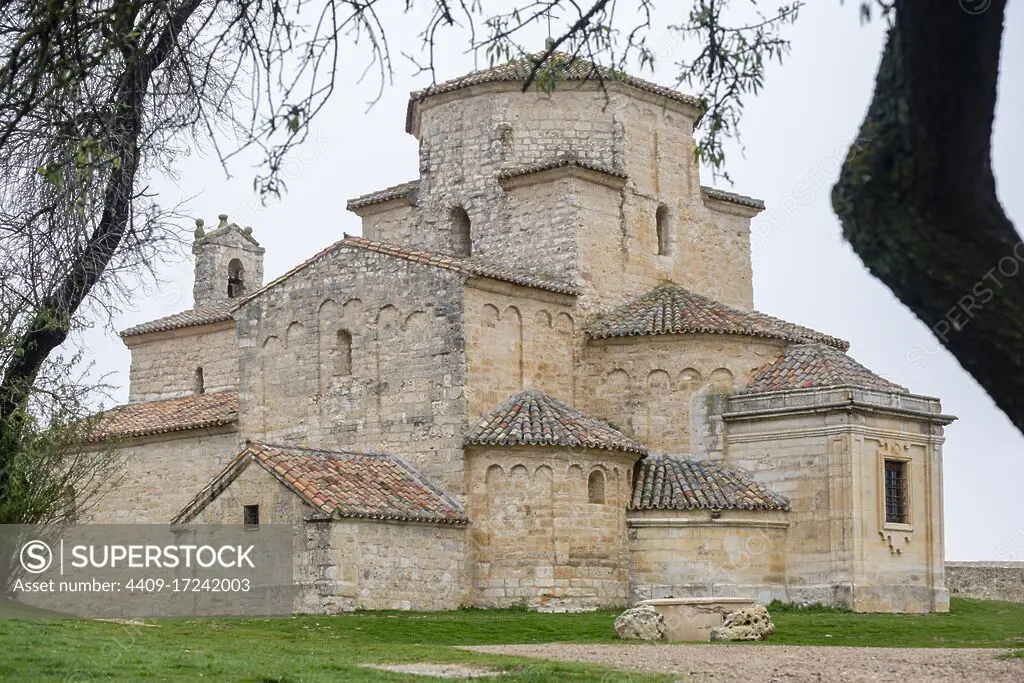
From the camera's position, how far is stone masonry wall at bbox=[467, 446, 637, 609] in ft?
82.9

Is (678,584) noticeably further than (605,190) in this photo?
No

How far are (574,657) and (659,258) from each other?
15.0 m

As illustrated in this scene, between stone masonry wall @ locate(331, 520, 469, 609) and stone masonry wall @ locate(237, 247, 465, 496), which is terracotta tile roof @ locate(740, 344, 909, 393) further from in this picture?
stone masonry wall @ locate(331, 520, 469, 609)

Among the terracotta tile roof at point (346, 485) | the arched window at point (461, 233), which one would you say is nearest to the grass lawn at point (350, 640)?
the terracotta tile roof at point (346, 485)

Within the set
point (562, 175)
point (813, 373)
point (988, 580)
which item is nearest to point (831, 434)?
point (813, 373)

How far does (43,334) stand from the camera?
12.4 meters

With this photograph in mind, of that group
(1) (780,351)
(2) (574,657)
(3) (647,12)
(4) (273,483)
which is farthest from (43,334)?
(1) (780,351)

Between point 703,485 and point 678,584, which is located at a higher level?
point 703,485

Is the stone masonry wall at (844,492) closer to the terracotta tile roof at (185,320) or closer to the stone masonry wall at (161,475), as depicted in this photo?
the stone masonry wall at (161,475)

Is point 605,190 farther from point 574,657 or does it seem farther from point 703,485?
point 574,657

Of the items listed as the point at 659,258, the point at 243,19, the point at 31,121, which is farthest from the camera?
the point at 659,258

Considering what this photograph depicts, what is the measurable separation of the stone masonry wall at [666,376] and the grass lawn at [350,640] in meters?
4.09

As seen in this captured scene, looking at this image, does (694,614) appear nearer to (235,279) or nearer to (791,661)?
(791,661)

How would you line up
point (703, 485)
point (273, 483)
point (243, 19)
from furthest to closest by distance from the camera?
point (703, 485) < point (273, 483) < point (243, 19)
